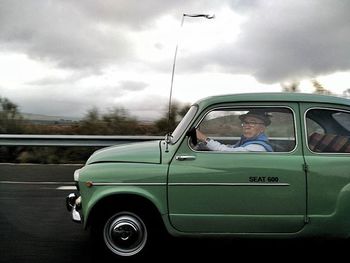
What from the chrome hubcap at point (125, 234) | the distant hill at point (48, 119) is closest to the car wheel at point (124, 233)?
the chrome hubcap at point (125, 234)

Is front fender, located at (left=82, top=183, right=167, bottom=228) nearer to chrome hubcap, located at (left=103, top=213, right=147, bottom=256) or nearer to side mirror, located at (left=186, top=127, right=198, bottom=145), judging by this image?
chrome hubcap, located at (left=103, top=213, right=147, bottom=256)

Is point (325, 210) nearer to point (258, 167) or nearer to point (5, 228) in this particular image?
point (258, 167)

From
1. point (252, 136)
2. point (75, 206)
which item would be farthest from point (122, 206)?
point (252, 136)

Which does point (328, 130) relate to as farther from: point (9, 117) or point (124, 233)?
point (9, 117)

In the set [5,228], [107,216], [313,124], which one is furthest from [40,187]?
[313,124]

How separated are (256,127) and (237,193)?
27.3 inches

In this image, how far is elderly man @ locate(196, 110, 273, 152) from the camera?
482cm

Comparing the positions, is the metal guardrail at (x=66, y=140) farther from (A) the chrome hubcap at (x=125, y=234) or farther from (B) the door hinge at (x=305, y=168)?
(B) the door hinge at (x=305, y=168)

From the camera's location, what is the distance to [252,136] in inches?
192

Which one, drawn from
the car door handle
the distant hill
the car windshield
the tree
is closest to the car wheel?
the car door handle

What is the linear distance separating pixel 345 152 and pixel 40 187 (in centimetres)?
522

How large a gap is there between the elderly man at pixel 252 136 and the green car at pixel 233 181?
0.01 metres

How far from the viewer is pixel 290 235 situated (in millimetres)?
4664

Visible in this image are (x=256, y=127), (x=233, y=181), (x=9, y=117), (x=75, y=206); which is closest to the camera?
(x=233, y=181)
